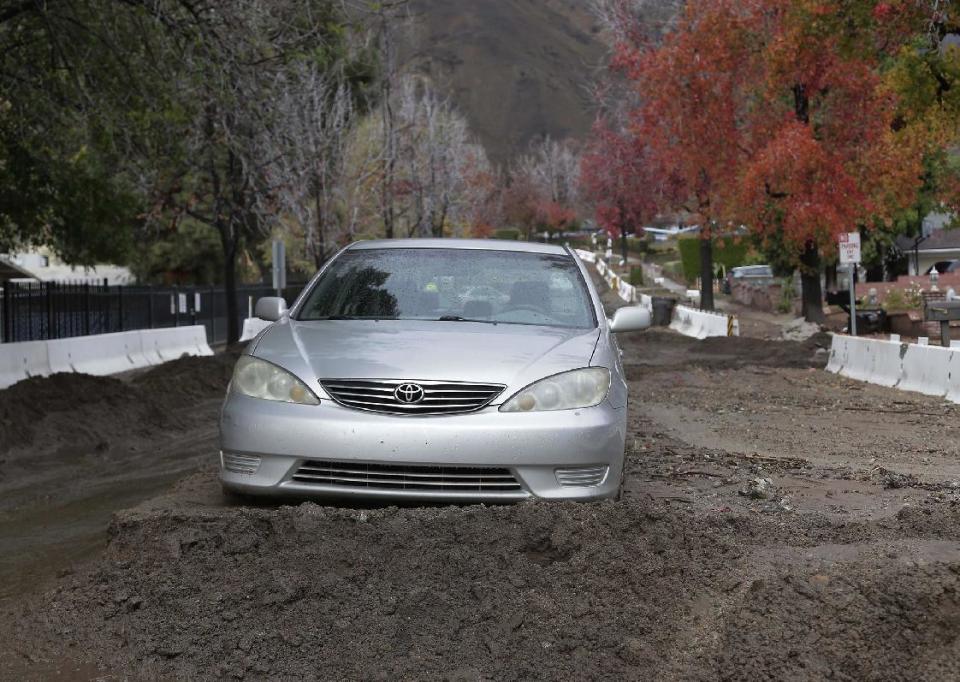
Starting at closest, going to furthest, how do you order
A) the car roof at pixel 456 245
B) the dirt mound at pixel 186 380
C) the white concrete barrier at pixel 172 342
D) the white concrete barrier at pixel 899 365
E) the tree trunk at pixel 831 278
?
the car roof at pixel 456 245 → the white concrete barrier at pixel 899 365 → the dirt mound at pixel 186 380 → the white concrete barrier at pixel 172 342 → the tree trunk at pixel 831 278

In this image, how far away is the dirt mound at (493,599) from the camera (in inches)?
186

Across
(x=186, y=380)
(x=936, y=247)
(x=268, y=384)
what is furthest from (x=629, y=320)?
(x=936, y=247)

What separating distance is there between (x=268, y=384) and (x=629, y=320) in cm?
244

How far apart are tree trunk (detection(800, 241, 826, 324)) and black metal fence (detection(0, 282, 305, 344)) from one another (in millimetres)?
16600

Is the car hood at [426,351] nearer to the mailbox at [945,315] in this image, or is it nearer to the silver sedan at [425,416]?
the silver sedan at [425,416]

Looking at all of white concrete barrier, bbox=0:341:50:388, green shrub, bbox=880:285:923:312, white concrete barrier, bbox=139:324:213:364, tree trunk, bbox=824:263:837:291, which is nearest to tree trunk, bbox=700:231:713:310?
tree trunk, bbox=824:263:837:291

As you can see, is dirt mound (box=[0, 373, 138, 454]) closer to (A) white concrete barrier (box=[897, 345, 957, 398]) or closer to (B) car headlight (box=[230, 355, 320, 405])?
(B) car headlight (box=[230, 355, 320, 405])

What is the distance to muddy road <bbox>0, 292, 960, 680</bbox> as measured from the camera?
15.5 feet

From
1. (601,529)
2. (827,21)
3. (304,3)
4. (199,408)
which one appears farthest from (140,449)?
(827,21)

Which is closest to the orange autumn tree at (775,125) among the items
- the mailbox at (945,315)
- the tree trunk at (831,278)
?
the mailbox at (945,315)

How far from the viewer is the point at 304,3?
52.7 feet

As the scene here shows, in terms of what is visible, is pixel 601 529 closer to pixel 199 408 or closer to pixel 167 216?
pixel 199 408

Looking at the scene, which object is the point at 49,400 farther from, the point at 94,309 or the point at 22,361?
the point at 94,309

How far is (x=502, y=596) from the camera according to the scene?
525 centimetres
